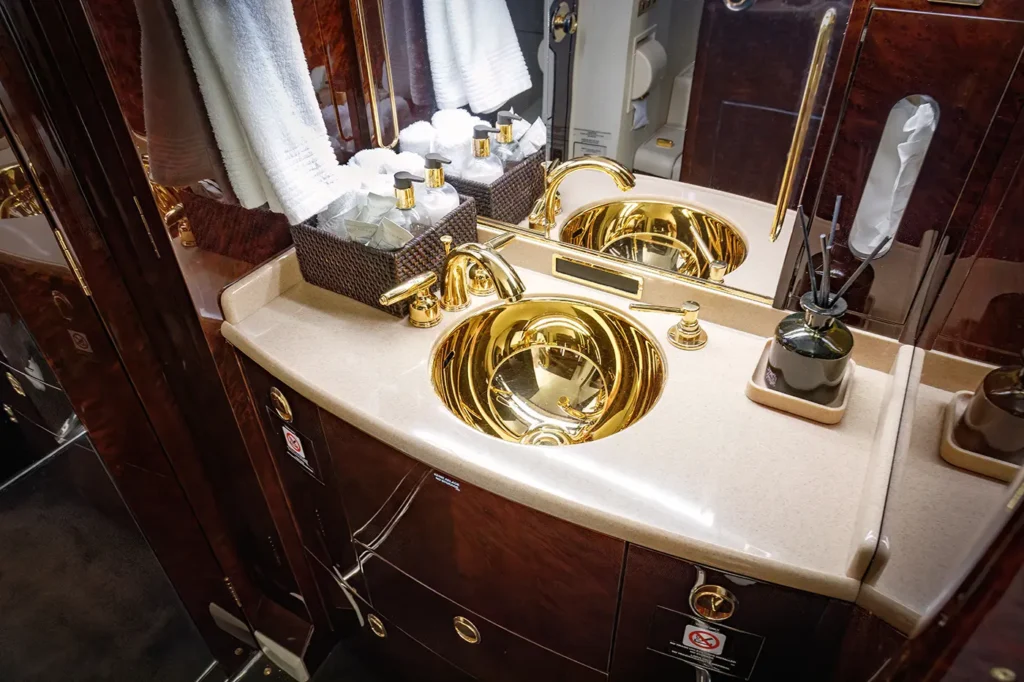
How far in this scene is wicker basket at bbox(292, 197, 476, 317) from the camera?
1.10 metres

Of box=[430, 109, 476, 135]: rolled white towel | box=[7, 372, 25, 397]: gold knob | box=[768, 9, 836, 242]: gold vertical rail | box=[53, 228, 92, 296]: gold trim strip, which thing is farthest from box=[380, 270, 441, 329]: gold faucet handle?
box=[7, 372, 25, 397]: gold knob

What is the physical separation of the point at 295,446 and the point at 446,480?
0.39 metres

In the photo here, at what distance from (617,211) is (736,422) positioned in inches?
A: 18.6

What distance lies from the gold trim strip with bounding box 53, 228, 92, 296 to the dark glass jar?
100cm

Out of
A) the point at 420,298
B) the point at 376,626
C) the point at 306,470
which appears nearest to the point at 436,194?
the point at 420,298

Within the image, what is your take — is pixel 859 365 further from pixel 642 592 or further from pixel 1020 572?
pixel 1020 572

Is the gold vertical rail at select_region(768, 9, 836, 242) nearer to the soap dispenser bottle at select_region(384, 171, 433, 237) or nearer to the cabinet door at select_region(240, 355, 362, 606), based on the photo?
the soap dispenser bottle at select_region(384, 171, 433, 237)

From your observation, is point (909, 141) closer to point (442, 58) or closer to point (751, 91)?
point (751, 91)

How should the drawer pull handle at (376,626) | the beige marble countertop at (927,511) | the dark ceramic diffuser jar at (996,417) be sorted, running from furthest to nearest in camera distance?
the drawer pull handle at (376,626), the dark ceramic diffuser jar at (996,417), the beige marble countertop at (927,511)

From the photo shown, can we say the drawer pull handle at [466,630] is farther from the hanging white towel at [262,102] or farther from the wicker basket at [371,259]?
the hanging white towel at [262,102]

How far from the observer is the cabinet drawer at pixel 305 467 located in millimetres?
1118

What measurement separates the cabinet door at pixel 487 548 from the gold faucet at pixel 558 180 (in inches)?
20.0

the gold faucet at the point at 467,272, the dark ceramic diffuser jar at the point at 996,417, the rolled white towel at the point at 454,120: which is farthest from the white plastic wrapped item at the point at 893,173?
the rolled white towel at the point at 454,120

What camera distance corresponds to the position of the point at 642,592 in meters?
0.88
